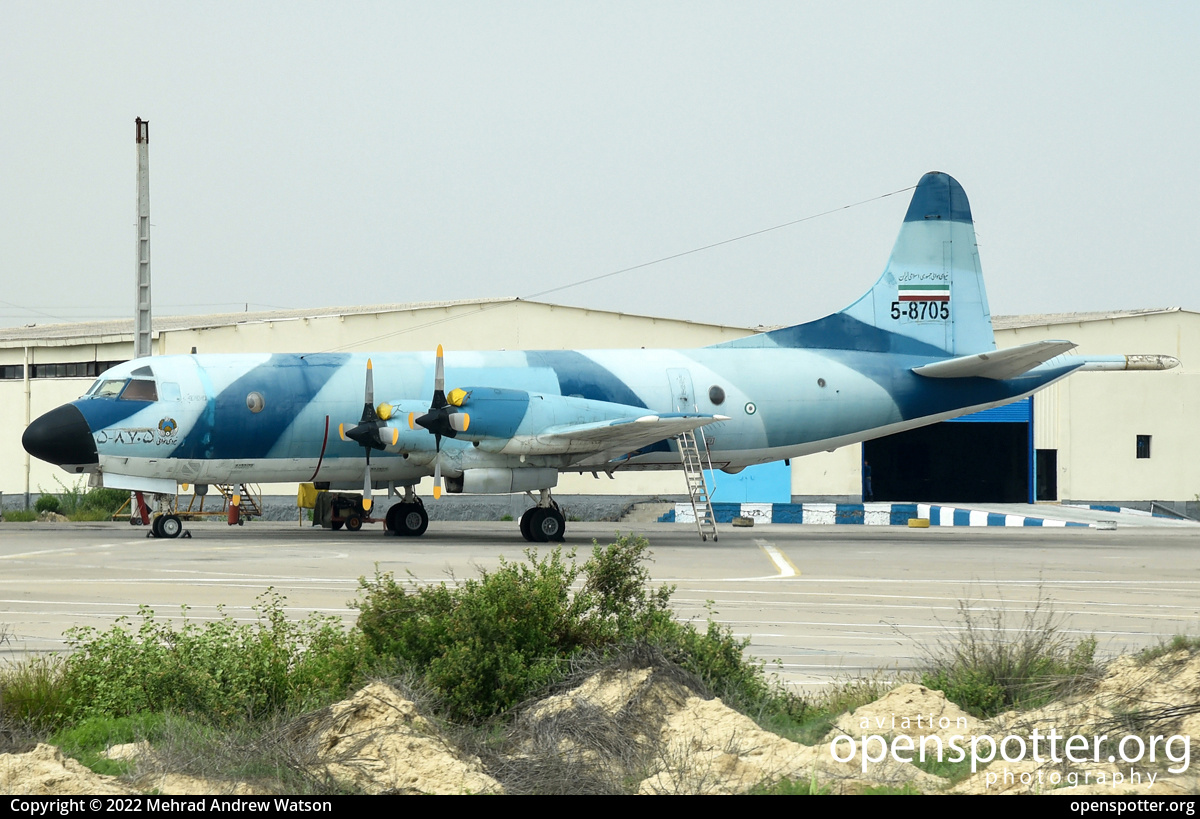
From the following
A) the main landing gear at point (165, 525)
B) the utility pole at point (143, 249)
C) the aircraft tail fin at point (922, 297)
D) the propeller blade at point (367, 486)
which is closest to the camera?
the propeller blade at point (367, 486)

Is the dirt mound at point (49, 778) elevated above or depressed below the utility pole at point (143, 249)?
below

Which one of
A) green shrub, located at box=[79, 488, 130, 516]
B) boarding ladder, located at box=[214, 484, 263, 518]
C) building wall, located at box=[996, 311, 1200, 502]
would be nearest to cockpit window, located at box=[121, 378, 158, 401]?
boarding ladder, located at box=[214, 484, 263, 518]

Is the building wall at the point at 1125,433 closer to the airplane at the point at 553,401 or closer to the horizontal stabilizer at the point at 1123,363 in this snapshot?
the horizontal stabilizer at the point at 1123,363

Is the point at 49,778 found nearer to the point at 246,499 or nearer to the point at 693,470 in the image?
the point at 693,470

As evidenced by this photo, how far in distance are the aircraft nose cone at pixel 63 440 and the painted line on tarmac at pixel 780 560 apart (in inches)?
592

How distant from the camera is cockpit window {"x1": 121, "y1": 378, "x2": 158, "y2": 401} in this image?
26.3m

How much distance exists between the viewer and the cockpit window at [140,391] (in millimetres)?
26328

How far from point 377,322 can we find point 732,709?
121ft

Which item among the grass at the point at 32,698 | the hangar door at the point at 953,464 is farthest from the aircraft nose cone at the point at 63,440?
the hangar door at the point at 953,464

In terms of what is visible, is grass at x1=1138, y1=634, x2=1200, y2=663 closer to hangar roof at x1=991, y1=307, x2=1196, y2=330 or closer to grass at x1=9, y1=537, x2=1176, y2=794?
grass at x1=9, y1=537, x2=1176, y2=794

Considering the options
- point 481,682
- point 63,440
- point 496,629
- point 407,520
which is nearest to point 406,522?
point 407,520

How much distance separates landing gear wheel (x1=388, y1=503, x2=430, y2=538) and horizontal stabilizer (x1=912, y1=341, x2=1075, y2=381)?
529 inches

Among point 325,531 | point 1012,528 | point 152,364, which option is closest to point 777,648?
point 152,364

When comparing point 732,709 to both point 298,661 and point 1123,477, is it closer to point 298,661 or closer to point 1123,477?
point 298,661
